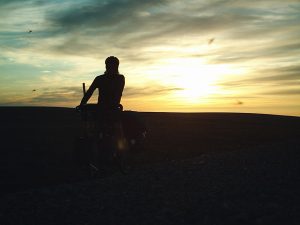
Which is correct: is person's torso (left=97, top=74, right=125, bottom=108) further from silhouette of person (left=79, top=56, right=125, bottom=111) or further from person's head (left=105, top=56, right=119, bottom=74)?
person's head (left=105, top=56, right=119, bottom=74)

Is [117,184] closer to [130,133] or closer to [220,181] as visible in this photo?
[130,133]

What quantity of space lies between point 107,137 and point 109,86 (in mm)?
1160

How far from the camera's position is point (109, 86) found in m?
10.6

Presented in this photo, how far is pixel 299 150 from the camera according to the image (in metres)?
15.0

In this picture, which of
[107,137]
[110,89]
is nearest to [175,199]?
[107,137]

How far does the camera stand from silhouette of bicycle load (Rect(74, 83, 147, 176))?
35.3 feet

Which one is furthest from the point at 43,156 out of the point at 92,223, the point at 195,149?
the point at 92,223

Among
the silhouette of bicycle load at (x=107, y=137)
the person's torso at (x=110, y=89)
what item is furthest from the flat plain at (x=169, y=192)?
the person's torso at (x=110, y=89)

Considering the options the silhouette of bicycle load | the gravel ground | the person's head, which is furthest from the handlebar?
the gravel ground

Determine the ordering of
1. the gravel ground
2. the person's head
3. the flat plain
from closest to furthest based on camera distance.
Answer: the gravel ground, the flat plain, the person's head

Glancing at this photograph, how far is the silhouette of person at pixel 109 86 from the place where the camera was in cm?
1060

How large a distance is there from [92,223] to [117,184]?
3247 millimetres

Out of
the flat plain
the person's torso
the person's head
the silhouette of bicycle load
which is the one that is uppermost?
the person's head

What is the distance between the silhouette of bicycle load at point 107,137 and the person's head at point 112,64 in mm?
815
